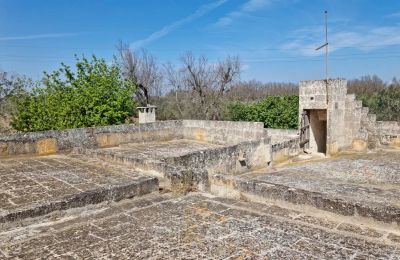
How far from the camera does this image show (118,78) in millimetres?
17703

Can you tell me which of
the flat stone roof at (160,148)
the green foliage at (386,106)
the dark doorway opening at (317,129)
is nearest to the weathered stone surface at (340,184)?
the dark doorway opening at (317,129)

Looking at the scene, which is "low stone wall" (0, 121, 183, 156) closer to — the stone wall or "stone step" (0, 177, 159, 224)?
the stone wall

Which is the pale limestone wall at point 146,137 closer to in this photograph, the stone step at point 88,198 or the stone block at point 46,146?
the stone block at point 46,146

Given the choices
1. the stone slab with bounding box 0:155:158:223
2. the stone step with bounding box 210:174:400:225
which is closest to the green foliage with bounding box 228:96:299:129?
the stone slab with bounding box 0:155:158:223

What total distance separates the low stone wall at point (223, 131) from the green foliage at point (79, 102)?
3.81 metres

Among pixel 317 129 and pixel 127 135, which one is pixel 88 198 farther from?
pixel 317 129

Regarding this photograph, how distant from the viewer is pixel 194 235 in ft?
11.8

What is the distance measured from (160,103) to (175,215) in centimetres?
2787

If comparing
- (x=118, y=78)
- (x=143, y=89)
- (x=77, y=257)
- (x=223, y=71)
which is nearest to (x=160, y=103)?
(x=143, y=89)

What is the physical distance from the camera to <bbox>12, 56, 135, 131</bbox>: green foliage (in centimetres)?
1495

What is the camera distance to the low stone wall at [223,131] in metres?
12.8

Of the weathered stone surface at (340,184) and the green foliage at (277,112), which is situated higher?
the green foliage at (277,112)

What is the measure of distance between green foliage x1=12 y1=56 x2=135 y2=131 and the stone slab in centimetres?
776

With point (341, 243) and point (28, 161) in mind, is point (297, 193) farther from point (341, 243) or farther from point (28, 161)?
point (28, 161)
